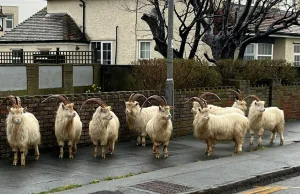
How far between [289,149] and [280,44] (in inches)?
645

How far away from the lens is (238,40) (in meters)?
22.6

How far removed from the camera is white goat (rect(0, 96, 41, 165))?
11.1 metres

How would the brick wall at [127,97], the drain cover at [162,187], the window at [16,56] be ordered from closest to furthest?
the drain cover at [162,187] < the brick wall at [127,97] < the window at [16,56]

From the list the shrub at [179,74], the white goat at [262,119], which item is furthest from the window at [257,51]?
the white goat at [262,119]

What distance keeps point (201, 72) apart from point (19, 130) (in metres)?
8.45

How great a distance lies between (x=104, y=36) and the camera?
99.4ft

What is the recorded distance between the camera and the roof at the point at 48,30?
29672 mm

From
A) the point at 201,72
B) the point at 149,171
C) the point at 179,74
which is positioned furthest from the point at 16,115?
the point at 201,72

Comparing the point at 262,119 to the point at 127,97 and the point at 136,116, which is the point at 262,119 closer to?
the point at 136,116

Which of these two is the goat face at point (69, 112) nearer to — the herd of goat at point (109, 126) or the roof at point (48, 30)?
the herd of goat at point (109, 126)

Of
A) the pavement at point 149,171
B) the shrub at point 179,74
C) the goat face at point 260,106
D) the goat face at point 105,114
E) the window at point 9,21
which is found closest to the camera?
the pavement at point 149,171

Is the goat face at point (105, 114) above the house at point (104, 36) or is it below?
below

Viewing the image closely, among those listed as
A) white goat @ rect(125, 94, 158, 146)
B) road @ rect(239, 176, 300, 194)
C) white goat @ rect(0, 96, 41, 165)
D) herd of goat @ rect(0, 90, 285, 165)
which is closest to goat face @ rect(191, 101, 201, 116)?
herd of goat @ rect(0, 90, 285, 165)

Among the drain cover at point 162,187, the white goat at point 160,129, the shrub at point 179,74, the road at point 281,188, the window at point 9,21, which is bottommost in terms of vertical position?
the road at point 281,188
